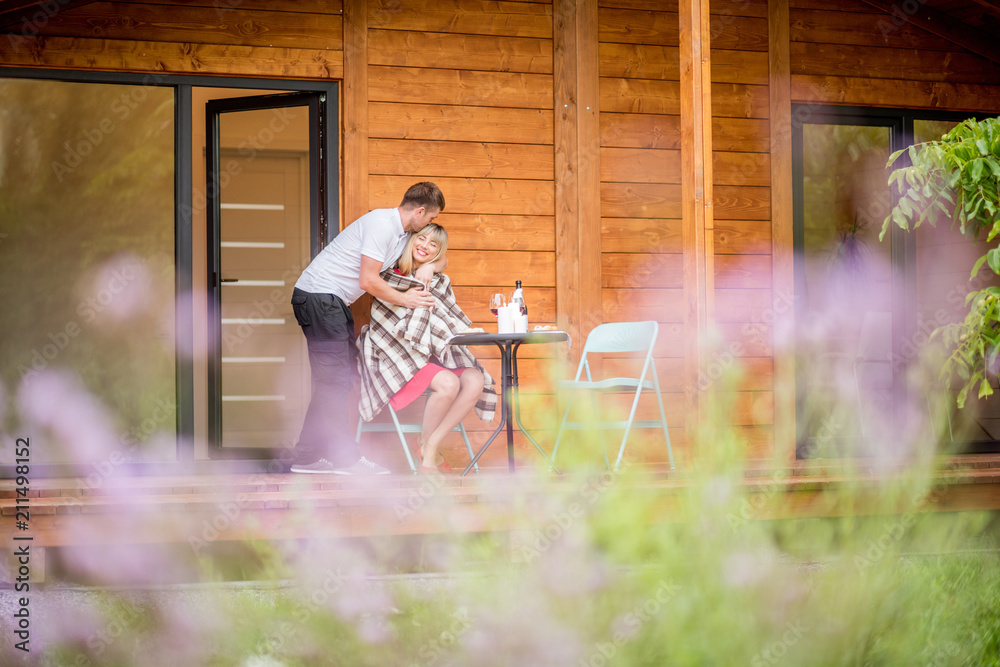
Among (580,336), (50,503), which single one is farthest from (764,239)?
(50,503)

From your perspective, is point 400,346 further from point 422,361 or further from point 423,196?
point 423,196

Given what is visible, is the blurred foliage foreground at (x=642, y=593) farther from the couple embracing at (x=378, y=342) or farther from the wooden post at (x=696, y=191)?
the couple embracing at (x=378, y=342)

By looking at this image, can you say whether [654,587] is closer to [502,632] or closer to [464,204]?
[502,632]

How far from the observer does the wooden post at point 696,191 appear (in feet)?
10.9

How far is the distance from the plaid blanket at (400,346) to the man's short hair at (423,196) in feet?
1.08

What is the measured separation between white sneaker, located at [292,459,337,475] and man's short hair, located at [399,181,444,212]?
3.93 feet

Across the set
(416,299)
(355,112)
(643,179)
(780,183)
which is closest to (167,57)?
(355,112)

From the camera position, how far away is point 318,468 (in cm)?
405

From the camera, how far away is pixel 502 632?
151 cm

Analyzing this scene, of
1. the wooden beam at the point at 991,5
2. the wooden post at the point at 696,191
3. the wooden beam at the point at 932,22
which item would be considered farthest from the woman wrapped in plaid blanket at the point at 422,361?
the wooden beam at the point at 991,5

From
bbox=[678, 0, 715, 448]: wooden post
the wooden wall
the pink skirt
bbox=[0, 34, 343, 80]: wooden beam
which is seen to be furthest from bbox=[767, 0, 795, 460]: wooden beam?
bbox=[0, 34, 343, 80]: wooden beam

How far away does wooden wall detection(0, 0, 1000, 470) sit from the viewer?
14.7ft

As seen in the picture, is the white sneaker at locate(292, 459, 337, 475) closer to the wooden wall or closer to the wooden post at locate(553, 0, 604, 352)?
the wooden wall

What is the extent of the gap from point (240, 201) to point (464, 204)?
3.25 metres
